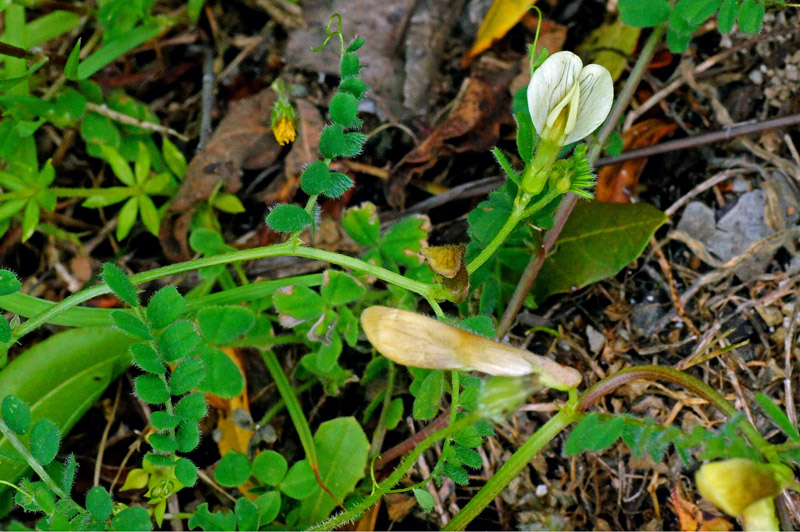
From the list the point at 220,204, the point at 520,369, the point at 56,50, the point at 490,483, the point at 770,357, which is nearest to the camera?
the point at 520,369

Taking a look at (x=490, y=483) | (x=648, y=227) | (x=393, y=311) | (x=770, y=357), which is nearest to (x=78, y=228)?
(x=393, y=311)

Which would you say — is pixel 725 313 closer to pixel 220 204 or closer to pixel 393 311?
pixel 393 311

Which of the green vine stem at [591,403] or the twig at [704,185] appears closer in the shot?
the green vine stem at [591,403]

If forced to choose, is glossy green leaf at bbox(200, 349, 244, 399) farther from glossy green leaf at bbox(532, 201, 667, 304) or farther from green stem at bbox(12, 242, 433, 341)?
glossy green leaf at bbox(532, 201, 667, 304)

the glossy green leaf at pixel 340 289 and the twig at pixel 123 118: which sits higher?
the twig at pixel 123 118

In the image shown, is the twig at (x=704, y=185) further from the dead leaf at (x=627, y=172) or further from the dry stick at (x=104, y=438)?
the dry stick at (x=104, y=438)

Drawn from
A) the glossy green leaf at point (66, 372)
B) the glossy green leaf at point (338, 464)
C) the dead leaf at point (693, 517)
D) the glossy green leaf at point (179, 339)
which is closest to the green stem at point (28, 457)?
the glossy green leaf at point (179, 339)

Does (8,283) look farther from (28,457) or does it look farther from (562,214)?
(562,214)
